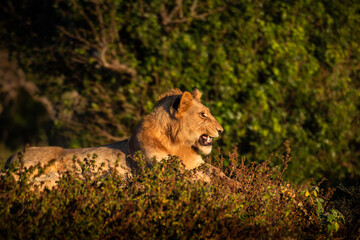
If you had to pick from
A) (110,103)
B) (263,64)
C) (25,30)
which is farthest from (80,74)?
(263,64)

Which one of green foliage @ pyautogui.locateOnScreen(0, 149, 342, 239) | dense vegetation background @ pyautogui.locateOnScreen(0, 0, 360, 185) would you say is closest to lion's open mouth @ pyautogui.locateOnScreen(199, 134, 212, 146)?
green foliage @ pyautogui.locateOnScreen(0, 149, 342, 239)

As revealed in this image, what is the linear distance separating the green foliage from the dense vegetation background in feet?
11.3

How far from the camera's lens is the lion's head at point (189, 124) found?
5133 millimetres

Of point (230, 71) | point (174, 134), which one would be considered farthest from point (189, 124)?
point (230, 71)

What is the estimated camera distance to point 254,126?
8641 mm

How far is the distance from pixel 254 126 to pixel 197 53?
5.99ft

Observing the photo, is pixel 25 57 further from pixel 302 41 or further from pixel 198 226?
pixel 198 226

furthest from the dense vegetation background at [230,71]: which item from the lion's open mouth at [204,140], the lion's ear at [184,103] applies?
the lion's ear at [184,103]

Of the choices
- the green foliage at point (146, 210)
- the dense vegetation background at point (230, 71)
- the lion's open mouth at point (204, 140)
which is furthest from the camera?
the dense vegetation background at point (230, 71)

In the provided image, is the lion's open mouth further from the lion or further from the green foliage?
the green foliage

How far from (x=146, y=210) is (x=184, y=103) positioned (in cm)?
136

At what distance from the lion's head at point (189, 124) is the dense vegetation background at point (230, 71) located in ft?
10.7

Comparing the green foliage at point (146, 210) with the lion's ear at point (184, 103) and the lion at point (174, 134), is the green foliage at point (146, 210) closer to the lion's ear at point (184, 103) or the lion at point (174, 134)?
the lion at point (174, 134)

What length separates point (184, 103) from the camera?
5141 millimetres
